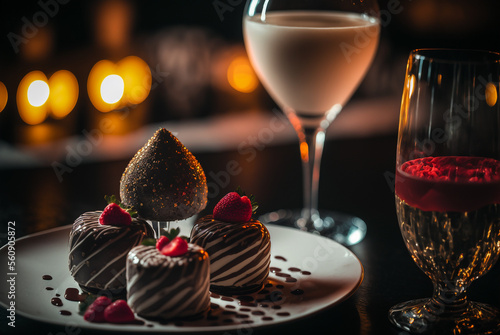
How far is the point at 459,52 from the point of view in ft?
3.22

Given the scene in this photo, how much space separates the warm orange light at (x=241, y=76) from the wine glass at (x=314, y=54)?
3.27 ft

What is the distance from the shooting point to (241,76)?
2.49 meters

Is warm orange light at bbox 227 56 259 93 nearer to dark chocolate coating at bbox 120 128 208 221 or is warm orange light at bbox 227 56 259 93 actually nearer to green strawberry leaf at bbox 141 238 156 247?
dark chocolate coating at bbox 120 128 208 221

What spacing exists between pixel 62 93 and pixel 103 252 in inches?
47.2

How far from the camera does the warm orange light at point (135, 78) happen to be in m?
2.28

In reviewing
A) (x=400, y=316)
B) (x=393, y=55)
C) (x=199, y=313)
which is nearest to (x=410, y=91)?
(x=400, y=316)

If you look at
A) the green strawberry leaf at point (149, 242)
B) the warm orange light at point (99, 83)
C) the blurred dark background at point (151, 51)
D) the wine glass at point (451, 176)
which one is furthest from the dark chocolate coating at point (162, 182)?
the warm orange light at point (99, 83)

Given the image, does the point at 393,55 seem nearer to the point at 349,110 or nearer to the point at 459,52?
the point at 349,110

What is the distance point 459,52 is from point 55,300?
0.65 m

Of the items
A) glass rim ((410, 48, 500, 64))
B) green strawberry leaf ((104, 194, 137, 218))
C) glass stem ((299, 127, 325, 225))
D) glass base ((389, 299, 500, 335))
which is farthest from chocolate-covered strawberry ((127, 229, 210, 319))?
glass stem ((299, 127, 325, 225))

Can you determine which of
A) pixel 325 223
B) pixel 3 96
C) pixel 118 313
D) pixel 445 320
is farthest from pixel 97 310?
pixel 3 96

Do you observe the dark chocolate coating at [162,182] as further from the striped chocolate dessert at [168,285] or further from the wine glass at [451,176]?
the wine glass at [451,176]

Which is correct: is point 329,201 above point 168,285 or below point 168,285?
below

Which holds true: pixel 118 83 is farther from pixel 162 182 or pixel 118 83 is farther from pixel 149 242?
pixel 149 242
